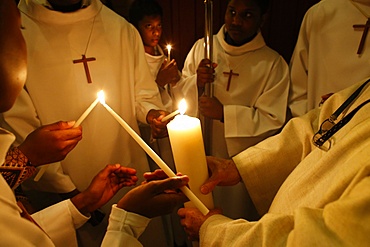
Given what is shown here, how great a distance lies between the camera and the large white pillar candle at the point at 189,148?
3.27ft

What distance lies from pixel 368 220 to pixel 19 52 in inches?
33.5

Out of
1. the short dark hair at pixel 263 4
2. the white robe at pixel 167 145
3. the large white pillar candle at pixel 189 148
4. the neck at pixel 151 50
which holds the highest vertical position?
the short dark hair at pixel 263 4

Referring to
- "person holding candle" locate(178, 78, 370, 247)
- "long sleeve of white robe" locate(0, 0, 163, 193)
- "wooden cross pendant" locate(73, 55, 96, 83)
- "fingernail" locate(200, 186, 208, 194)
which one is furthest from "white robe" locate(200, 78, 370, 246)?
"wooden cross pendant" locate(73, 55, 96, 83)

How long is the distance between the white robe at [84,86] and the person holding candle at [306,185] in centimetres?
89

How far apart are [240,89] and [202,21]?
4.91 ft

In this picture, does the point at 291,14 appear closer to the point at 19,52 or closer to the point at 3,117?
the point at 3,117

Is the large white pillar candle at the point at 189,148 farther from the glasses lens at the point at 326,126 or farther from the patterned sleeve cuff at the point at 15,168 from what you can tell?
the patterned sleeve cuff at the point at 15,168

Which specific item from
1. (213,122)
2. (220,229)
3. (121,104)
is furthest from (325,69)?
(220,229)

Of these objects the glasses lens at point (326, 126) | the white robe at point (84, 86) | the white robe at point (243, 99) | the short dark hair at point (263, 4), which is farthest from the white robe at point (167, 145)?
the glasses lens at point (326, 126)

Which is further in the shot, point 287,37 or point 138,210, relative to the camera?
point 287,37

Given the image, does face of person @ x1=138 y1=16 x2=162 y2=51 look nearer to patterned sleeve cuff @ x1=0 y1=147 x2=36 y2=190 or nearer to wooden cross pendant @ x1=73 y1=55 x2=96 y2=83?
wooden cross pendant @ x1=73 y1=55 x2=96 y2=83

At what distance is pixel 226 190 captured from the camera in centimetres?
249

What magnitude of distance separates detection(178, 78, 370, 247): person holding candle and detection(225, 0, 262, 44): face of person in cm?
107

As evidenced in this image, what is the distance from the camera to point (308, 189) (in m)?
0.98
